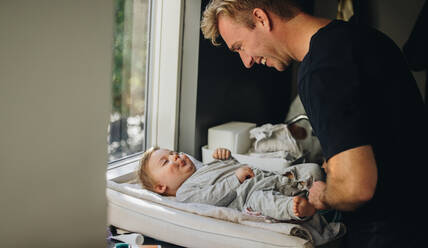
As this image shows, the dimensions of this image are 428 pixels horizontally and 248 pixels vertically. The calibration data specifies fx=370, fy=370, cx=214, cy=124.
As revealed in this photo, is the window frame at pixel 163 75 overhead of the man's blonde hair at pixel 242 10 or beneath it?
beneath

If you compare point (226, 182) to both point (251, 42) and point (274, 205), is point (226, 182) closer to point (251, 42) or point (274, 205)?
point (274, 205)

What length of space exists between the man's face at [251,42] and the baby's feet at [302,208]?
522 millimetres

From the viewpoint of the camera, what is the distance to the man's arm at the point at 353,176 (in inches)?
39.4

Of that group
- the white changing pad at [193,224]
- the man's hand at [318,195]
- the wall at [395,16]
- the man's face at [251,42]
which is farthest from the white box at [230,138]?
the wall at [395,16]

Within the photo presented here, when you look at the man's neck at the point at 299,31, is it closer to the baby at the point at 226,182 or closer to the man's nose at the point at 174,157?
the baby at the point at 226,182

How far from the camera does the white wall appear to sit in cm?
76

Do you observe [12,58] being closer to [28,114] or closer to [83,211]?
[28,114]

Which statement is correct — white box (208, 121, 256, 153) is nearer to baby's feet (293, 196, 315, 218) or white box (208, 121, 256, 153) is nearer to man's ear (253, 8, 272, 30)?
baby's feet (293, 196, 315, 218)

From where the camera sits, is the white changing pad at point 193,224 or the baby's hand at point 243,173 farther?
the baby's hand at point 243,173

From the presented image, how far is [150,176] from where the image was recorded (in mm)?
1945

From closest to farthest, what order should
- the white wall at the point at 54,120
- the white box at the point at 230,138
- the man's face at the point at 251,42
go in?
the white wall at the point at 54,120 < the man's face at the point at 251,42 < the white box at the point at 230,138

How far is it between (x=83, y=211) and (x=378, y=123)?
0.81 metres

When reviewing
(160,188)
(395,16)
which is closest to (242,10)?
→ (160,188)

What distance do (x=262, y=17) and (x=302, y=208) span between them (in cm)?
74
